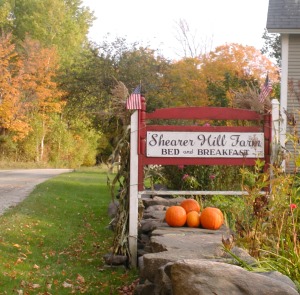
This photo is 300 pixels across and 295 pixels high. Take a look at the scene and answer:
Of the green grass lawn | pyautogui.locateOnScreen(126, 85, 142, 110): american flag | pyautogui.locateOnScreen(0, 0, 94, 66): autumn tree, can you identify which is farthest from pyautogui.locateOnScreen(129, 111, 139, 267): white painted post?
pyautogui.locateOnScreen(0, 0, 94, 66): autumn tree

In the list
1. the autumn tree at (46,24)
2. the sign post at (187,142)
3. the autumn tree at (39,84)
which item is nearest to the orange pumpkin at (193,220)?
the sign post at (187,142)

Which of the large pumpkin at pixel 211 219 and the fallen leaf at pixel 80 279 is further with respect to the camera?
the large pumpkin at pixel 211 219

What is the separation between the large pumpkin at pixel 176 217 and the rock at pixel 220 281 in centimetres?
361

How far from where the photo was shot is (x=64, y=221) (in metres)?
12.9

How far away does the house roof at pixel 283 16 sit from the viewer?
1822 cm

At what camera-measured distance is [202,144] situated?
865cm

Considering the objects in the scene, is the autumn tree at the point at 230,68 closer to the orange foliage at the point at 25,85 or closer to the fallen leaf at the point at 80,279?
the orange foliage at the point at 25,85

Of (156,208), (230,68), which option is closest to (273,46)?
(230,68)

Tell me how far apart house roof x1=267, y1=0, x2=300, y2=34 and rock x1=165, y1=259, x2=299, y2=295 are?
14.7 metres

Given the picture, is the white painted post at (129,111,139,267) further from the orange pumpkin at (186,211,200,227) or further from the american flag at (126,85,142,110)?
the orange pumpkin at (186,211,200,227)

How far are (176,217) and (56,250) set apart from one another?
8.02 feet

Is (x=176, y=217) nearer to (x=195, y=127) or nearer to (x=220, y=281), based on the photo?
(x=195, y=127)

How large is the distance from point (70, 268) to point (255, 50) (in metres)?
33.3

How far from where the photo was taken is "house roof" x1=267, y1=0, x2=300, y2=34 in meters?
18.2
